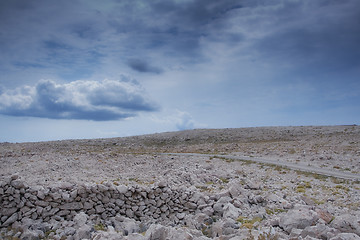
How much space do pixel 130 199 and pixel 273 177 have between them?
1378 centimetres

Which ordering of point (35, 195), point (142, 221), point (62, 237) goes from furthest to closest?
point (142, 221) < point (35, 195) < point (62, 237)

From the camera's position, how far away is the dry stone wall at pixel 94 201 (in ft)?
40.3

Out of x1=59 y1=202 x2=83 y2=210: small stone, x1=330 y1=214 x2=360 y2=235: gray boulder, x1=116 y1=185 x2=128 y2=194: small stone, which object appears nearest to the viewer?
x1=330 y1=214 x2=360 y2=235: gray boulder

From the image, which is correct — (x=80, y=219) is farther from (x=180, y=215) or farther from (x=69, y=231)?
(x=180, y=215)

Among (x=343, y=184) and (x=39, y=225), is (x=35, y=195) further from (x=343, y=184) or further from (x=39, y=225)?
(x=343, y=184)

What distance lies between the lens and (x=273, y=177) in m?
22.4

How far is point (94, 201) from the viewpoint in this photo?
13117 millimetres

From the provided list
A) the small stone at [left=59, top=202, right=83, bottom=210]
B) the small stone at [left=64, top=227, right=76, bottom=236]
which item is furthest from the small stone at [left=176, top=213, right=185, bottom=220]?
Result: the small stone at [left=64, top=227, right=76, bottom=236]

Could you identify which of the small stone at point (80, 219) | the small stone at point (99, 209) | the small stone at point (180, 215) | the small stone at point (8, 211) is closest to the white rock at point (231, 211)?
the small stone at point (180, 215)

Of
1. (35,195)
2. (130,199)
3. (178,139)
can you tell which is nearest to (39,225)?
(35,195)

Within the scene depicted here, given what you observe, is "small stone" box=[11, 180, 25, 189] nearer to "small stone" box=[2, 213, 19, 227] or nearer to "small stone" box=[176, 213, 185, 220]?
"small stone" box=[2, 213, 19, 227]

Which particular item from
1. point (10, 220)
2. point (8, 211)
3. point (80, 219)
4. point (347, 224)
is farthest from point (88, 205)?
point (347, 224)

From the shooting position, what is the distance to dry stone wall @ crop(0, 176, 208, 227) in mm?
12297

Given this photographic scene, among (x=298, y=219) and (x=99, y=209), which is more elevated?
(x=298, y=219)
